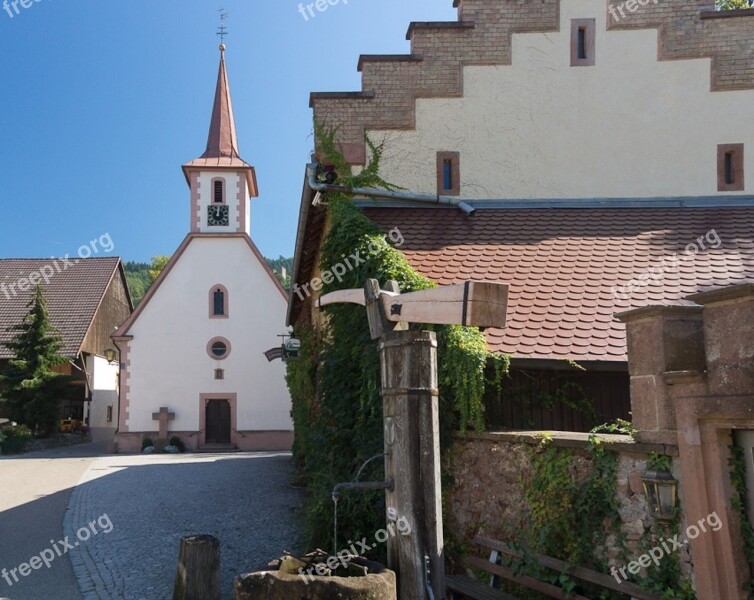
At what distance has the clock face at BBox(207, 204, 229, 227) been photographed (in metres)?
29.5

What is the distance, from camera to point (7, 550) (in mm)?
9203

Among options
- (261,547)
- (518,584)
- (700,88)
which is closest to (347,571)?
(518,584)

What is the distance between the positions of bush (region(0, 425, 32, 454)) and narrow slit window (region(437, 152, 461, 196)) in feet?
64.0

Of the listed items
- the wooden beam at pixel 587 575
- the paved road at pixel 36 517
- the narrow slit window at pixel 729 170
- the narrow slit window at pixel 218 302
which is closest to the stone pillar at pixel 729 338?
the wooden beam at pixel 587 575

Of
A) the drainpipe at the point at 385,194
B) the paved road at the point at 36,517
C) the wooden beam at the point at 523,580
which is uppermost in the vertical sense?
the drainpipe at the point at 385,194

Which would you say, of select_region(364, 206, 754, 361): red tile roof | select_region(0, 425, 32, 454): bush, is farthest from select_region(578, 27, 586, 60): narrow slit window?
select_region(0, 425, 32, 454): bush

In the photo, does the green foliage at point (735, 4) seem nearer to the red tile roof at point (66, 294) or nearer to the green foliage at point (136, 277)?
the red tile roof at point (66, 294)

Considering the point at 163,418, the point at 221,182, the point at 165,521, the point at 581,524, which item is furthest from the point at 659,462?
the point at 221,182

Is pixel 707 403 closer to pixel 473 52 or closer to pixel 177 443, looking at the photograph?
pixel 473 52

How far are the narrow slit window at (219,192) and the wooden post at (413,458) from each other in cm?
2573

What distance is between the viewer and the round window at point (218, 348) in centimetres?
2819

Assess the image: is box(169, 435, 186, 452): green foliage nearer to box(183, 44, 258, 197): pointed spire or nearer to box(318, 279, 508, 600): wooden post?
box(183, 44, 258, 197): pointed spire

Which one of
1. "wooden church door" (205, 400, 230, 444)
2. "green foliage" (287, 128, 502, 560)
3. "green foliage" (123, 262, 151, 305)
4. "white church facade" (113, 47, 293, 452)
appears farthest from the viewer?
"green foliage" (123, 262, 151, 305)

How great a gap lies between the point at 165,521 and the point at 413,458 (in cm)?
677
